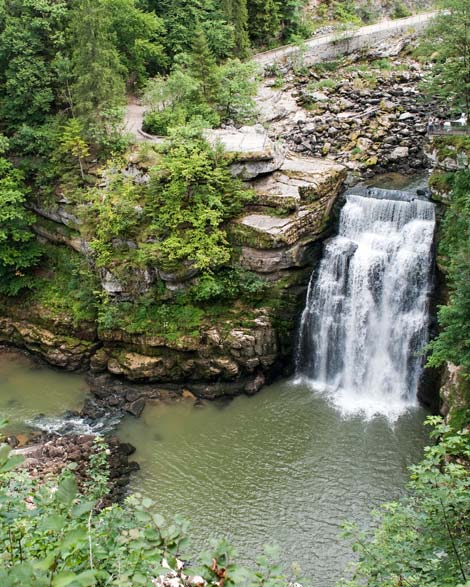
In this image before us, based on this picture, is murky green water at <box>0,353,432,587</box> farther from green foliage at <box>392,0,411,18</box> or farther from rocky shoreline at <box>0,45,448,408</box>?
green foliage at <box>392,0,411,18</box>

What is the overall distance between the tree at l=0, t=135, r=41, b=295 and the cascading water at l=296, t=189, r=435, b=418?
1322 centimetres

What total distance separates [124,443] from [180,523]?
17.4 metres

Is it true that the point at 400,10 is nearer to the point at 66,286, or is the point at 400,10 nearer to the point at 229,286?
the point at 229,286

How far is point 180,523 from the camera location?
4.65m

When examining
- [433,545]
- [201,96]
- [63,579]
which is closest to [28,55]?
[201,96]

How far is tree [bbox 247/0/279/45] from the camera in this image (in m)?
40.7

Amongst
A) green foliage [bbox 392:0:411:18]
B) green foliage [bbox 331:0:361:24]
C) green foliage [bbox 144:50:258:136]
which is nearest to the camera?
green foliage [bbox 144:50:258:136]

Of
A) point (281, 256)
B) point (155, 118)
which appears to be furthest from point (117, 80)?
point (281, 256)

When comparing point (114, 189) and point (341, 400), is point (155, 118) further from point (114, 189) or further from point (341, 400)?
point (341, 400)

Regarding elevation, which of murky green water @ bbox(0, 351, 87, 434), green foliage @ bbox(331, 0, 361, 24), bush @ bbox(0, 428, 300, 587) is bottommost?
murky green water @ bbox(0, 351, 87, 434)

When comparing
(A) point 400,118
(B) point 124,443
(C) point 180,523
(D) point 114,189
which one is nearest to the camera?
(C) point 180,523

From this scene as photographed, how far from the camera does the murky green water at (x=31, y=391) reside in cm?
2309

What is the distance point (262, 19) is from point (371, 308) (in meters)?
26.9

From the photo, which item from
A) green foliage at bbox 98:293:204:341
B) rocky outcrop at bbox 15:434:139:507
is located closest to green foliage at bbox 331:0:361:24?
green foliage at bbox 98:293:204:341
